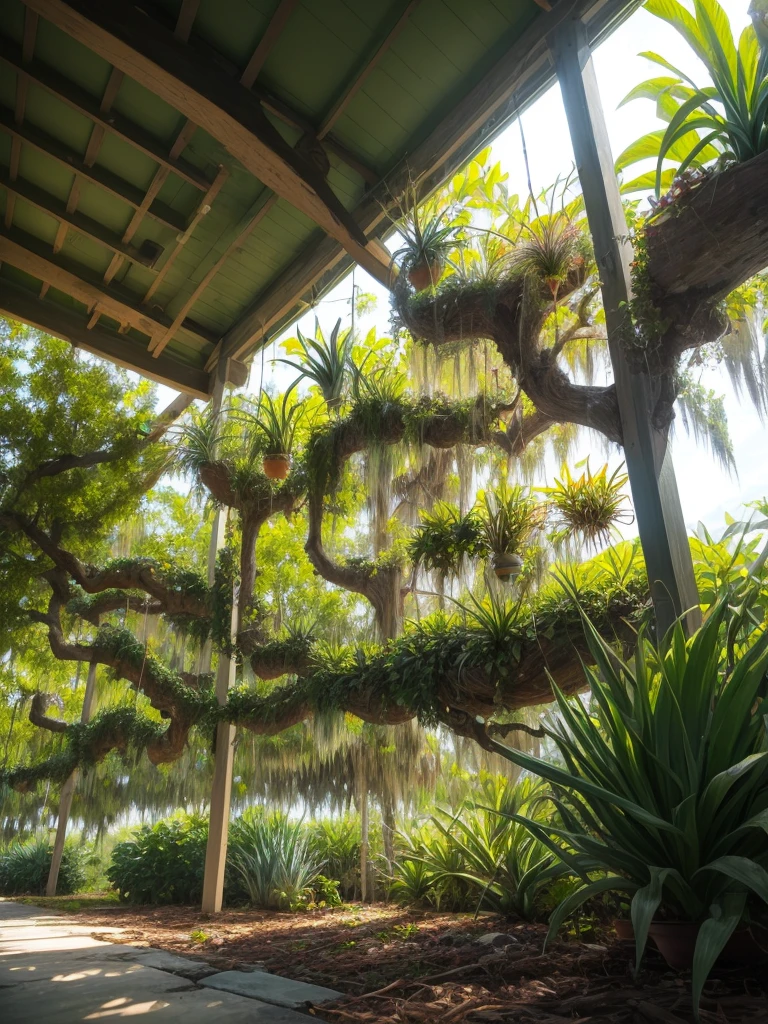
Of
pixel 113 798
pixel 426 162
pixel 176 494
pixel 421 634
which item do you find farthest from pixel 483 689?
pixel 113 798

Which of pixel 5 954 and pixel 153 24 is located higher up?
pixel 153 24

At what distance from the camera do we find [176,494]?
32.7 feet

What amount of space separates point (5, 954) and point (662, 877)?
319cm

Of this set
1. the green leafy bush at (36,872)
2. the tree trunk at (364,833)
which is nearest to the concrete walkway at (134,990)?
the tree trunk at (364,833)

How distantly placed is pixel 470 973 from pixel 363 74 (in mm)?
4809

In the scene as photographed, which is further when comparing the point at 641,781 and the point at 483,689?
the point at 483,689

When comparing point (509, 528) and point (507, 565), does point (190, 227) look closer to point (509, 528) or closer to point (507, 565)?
point (509, 528)

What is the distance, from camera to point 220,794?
5.39 meters

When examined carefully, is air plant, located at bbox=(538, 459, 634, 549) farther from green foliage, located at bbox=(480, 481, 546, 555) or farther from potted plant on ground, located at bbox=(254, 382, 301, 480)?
potted plant on ground, located at bbox=(254, 382, 301, 480)

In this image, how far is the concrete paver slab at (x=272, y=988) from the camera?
6.54 feet

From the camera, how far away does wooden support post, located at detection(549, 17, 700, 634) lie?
285 cm

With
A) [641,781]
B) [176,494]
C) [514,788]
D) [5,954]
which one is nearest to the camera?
[641,781]

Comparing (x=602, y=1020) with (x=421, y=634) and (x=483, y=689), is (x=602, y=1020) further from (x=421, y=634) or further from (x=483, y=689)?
(x=421, y=634)

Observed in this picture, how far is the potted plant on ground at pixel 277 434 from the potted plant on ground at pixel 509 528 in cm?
220
